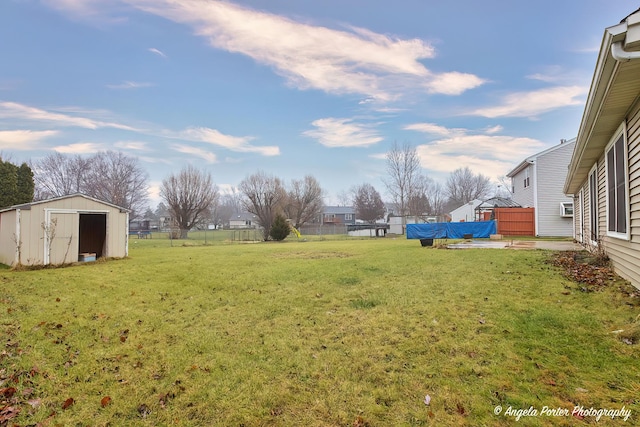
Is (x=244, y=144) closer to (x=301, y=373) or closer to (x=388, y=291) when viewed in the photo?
(x=388, y=291)

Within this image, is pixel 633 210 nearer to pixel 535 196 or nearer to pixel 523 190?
pixel 535 196

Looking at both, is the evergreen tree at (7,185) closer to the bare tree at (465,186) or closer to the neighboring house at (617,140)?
the neighboring house at (617,140)

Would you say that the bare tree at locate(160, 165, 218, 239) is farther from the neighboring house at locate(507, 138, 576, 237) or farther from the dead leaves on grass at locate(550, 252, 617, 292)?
the dead leaves on grass at locate(550, 252, 617, 292)

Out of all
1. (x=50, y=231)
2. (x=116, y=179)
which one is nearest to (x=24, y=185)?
(x=50, y=231)

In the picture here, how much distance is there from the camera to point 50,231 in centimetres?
1105

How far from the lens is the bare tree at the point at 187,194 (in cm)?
3869

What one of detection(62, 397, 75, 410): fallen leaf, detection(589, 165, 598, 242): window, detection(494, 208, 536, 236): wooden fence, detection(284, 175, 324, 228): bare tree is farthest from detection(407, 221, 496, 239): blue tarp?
detection(284, 175, 324, 228): bare tree

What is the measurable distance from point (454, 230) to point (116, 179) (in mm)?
44789

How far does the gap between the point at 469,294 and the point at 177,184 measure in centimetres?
3947

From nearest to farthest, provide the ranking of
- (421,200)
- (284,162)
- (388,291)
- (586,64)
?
(388,291) → (586,64) → (284,162) → (421,200)

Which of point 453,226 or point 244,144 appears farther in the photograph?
point 244,144

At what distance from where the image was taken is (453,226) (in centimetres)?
1822

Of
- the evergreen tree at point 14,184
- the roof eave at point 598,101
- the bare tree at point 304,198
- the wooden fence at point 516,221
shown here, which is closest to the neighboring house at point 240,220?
the bare tree at point 304,198

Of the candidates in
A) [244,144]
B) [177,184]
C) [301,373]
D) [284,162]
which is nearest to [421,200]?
[284,162]
